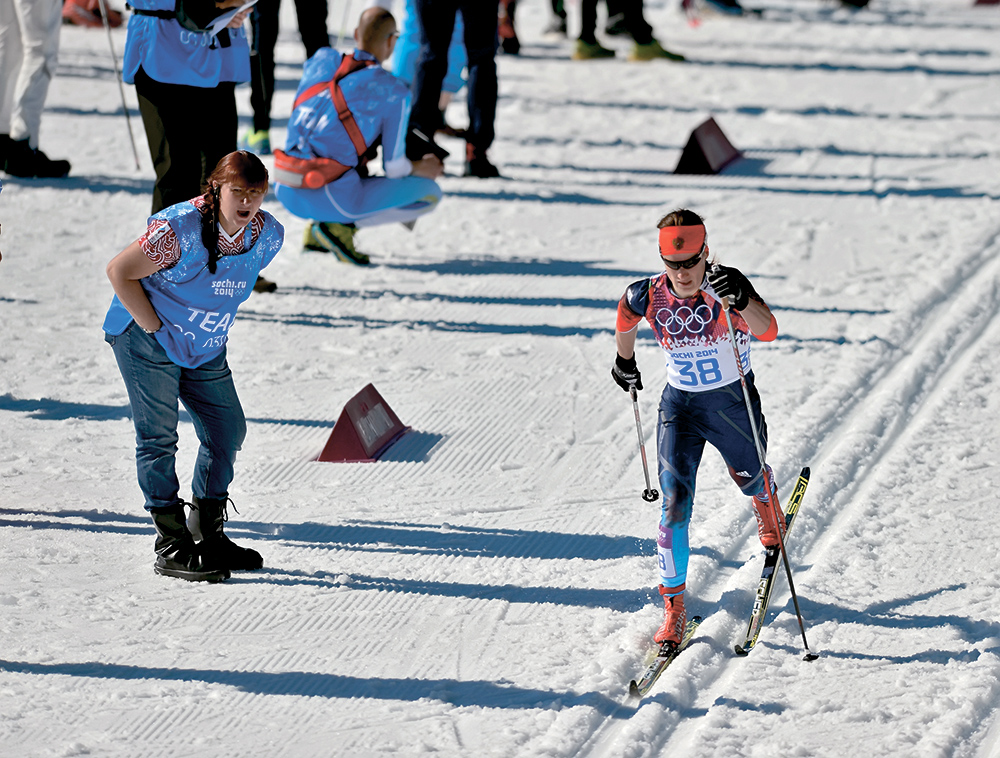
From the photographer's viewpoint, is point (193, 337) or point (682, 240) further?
point (193, 337)

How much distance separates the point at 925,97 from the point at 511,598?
8.90 m

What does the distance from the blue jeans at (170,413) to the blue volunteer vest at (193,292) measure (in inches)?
2.2

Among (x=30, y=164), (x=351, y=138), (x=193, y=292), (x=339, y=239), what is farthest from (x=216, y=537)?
(x=30, y=164)

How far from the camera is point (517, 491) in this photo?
4977 mm

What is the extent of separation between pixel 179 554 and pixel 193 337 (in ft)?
2.71

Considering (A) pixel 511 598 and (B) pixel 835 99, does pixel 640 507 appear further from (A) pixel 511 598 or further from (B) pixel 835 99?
(B) pixel 835 99

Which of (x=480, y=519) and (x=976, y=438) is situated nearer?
(x=480, y=519)

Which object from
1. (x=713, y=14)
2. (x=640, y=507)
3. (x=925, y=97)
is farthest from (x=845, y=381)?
(x=713, y=14)

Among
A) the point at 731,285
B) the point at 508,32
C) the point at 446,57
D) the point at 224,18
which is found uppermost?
the point at 224,18

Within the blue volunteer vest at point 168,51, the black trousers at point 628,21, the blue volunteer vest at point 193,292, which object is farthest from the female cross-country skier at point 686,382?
the black trousers at point 628,21

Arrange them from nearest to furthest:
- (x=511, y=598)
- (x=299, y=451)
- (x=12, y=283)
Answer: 1. (x=511, y=598)
2. (x=299, y=451)
3. (x=12, y=283)

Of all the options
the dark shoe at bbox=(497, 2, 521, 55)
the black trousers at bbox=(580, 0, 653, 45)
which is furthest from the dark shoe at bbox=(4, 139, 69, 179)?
the black trousers at bbox=(580, 0, 653, 45)

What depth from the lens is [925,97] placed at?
11.3 meters

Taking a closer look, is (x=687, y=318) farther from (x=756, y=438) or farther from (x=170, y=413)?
(x=170, y=413)
